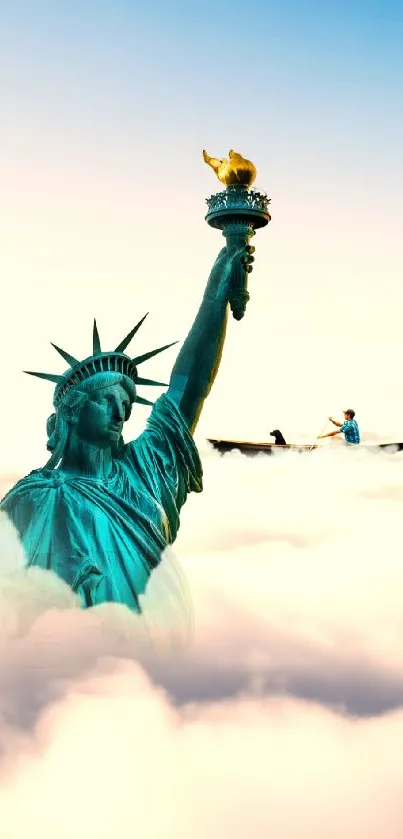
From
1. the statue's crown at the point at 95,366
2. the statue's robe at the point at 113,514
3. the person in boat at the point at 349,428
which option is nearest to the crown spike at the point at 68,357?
the statue's crown at the point at 95,366

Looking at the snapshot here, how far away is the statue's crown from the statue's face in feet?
0.58

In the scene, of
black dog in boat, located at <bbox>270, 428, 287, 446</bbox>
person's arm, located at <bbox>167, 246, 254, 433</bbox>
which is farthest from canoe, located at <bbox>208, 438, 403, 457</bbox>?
person's arm, located at <bbox>167, 246, 254, 433</bbox>

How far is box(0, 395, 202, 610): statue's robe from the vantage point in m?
8.56

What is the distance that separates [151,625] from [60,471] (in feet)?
4.92

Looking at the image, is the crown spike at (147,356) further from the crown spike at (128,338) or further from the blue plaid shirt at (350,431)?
the blue plaid shirt at (350,431)

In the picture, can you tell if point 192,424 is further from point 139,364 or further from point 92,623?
point 92,623

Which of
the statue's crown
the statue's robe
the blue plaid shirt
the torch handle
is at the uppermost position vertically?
the torch handle

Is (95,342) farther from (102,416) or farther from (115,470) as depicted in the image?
(115,470)

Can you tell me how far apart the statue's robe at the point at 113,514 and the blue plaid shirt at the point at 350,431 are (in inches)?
331

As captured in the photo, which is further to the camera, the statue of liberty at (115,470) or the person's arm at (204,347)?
the person's arm at (204,347)

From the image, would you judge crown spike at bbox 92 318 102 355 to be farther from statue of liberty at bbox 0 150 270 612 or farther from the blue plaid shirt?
the blue plaid shirt

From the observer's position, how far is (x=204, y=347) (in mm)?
9562

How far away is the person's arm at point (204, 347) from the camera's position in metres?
9.56

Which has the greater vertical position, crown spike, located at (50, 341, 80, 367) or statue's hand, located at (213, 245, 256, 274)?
statue's hand, located at (213, 245, 256, 274)
